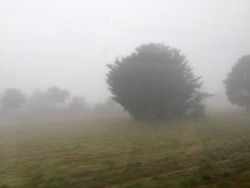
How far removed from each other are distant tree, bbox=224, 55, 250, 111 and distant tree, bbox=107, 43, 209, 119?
13.6m

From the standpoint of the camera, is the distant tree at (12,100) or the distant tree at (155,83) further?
the distant tree at (12,100)

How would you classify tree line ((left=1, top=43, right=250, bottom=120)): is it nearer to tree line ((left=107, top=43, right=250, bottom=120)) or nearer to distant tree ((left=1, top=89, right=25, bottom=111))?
tree line ((left=107, top=43, right=250, bottom=120))

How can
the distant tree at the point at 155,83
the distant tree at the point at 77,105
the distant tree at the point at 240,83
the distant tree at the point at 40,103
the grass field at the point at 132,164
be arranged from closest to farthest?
the grass field at the point at 132,164, the distant tree at the point at 155,83, the distant tree at the point at 240,83, the distant tree at the point at 40,103, the distant tree at the point at 77,105

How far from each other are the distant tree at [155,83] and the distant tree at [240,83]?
44.7 ft

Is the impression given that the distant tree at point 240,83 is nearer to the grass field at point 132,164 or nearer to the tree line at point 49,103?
the tree line at point 49,103

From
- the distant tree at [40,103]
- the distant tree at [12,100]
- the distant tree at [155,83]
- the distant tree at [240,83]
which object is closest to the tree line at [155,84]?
the distant tree at [155,83]

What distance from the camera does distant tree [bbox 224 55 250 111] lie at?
42.3 metres

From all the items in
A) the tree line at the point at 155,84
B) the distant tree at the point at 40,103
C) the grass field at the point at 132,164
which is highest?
the distant tree at the point at 40,103

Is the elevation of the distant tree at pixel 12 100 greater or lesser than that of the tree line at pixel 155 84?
greater

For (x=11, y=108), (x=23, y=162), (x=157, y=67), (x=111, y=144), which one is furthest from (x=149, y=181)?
(x=11, y=108)

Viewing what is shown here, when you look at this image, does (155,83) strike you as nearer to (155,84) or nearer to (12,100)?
(155,84)

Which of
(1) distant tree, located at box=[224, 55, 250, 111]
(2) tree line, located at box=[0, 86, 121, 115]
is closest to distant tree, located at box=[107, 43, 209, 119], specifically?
(1) distant tree, located at box=[224, 55, 250, 111]

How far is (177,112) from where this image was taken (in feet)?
103

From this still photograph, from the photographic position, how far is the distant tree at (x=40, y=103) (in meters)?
63.6
